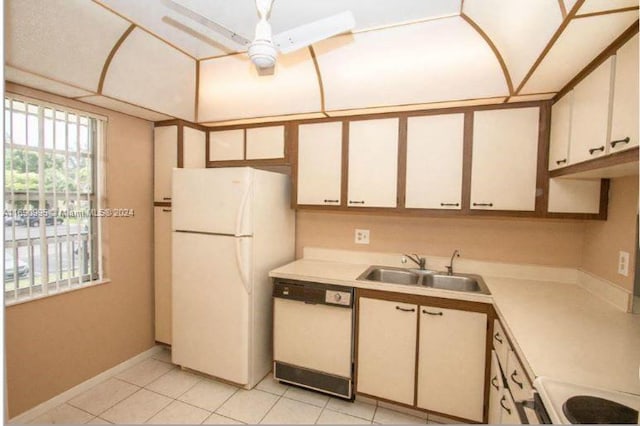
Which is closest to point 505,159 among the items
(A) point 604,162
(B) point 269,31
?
(A) point 604,162

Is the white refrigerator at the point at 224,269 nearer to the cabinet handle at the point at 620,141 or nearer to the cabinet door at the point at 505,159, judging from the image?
the cabinet door at the point at 505,159

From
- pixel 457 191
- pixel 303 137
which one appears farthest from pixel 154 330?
pixel 457 191

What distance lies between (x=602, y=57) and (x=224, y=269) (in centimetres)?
256

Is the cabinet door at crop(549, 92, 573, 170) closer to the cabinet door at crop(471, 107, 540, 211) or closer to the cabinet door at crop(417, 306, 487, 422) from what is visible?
the cabinet door at crop(471, 107, 540, 211)

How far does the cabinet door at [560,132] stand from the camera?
5.90ft

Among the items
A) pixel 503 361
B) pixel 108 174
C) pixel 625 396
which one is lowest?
pixel 503 361

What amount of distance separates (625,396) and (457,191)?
58.3 inches

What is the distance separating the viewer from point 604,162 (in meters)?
1.41

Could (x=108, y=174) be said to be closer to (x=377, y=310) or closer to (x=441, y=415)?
(x=377, y=310)

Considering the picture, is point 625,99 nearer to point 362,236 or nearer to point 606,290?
point 606,290

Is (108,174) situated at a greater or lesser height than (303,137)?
lesser

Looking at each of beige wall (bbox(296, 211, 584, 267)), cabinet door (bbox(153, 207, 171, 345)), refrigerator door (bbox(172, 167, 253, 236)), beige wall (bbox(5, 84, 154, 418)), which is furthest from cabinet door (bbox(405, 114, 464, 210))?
beige wall (bbox(5, 84, 154, 418))

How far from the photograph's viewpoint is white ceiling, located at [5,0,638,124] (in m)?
1.59

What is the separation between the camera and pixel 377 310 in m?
2.17
